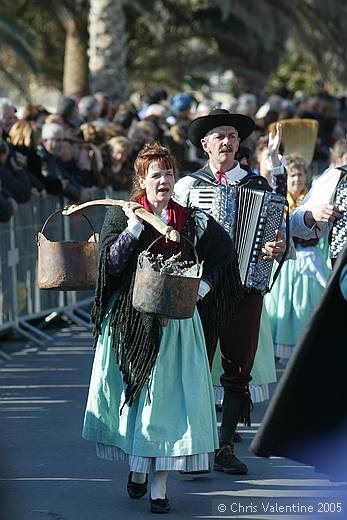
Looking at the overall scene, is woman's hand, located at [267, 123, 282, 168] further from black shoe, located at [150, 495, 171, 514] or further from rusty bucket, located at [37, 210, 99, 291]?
black shoe, located at [150, 495, 171, 514]

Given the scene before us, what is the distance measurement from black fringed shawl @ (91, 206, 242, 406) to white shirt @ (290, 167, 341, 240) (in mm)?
759

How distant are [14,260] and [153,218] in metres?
6.03

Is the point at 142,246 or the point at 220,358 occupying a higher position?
the point at 142,246

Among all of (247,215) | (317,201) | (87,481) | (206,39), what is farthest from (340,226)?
(206,39)

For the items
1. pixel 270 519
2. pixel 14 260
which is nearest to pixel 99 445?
pixel 270 519

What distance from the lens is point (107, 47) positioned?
23.0 meters

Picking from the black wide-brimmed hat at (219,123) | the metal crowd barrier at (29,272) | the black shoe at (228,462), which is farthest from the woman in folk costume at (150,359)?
the metal crowd barrier at (29,272)

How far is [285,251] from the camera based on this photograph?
7688 mm

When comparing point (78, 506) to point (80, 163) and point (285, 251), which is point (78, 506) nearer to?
point (285, 251)

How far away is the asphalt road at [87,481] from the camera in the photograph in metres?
6.88

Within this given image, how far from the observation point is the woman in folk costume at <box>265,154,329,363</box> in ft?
35.9

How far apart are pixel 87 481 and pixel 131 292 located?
125cm

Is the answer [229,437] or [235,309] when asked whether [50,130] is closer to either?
[235,309]

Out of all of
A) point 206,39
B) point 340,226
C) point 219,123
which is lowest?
Answer: point 340,226
